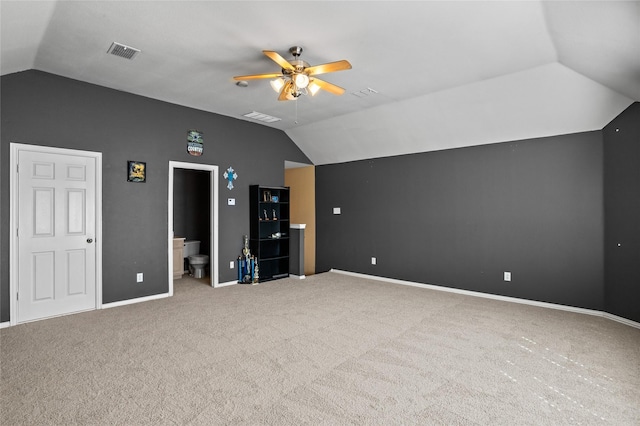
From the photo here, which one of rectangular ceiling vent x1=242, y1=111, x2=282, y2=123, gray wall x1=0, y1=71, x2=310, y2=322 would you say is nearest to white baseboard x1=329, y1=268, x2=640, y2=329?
gray wall x1=0, y1=71, x2=310, y2=322

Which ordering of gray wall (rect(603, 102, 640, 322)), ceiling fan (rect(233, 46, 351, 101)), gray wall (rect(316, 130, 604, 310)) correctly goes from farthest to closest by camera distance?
gray wall (rect(316, 130, 604, 310)) < gray wall (rect(603, 102, 640, 322)) < ceiling fan (rect(233, 46, 351, 101))

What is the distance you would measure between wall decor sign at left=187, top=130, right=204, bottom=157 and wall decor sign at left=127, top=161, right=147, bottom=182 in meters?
0.78

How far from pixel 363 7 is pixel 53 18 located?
2.62 metres

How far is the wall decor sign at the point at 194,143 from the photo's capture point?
5.60 m

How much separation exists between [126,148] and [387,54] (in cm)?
372

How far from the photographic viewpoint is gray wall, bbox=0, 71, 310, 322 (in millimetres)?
4035

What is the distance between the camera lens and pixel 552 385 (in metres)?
2.62

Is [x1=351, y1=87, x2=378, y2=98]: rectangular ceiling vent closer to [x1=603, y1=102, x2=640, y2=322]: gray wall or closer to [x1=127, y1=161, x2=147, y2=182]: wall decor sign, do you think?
[x1=603, y1=102, x2=640, y2=322]: gray wall

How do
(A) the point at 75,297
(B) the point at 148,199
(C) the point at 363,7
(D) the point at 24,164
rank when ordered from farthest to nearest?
(B) the point at 148,199, (A) the point at 75,297, (D) the point at 24,164, (C) the point at 363,7

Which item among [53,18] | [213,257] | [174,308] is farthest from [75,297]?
[53,18]

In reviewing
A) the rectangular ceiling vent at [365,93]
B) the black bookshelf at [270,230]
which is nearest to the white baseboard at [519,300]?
the black bookshelf at [270,230]

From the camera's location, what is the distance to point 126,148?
16.1 ft

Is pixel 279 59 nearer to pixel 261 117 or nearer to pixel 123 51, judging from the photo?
pixel 123 51

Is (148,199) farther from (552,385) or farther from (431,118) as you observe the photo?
(552,385)
